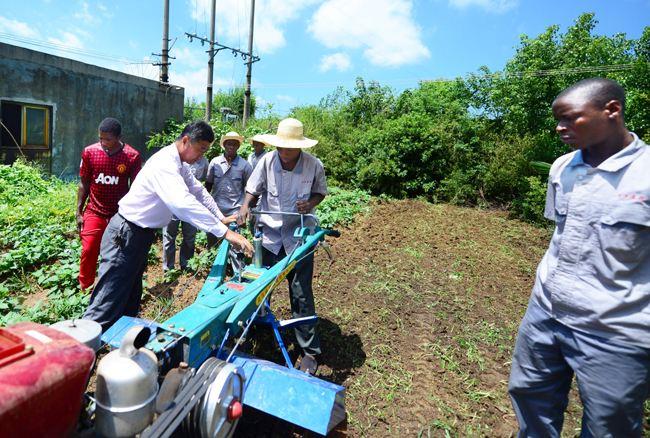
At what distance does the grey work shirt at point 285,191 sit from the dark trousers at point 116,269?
3.06 feet

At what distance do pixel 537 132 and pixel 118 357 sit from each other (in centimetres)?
1317

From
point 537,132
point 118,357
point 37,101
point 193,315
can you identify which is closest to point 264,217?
point 193,315

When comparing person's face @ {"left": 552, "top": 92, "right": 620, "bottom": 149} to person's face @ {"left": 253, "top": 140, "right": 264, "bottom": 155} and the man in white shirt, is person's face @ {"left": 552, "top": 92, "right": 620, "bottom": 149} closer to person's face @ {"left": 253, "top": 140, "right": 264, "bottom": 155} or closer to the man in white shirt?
the man in white shirt

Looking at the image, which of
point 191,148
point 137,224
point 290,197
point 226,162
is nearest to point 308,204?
point 290,197

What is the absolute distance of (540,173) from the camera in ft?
36.3

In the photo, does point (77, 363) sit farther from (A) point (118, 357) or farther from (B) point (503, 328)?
(B) point (503, 328)

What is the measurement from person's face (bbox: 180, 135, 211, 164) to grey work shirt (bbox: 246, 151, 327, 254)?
2.19 ft

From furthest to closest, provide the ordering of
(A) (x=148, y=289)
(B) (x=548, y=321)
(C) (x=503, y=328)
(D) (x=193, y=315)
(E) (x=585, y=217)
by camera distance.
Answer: (A) (x=148, y=289) → (C) (x=503, y=328) → (D) (x=193, y=315) → (B) (x=548, y=321) → (E) (x=585, y=217)

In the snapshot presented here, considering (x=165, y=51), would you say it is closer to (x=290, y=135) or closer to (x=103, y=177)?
(x=103, y=177)

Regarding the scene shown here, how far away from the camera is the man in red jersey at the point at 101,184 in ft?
13.6

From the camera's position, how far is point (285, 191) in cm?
347

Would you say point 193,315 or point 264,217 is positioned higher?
point 264,217

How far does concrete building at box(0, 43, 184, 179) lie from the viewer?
941 centimetres

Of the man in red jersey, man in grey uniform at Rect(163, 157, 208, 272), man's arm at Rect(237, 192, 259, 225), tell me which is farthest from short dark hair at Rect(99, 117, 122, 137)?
man's arm at Rect(237, 192, 259, 225)
